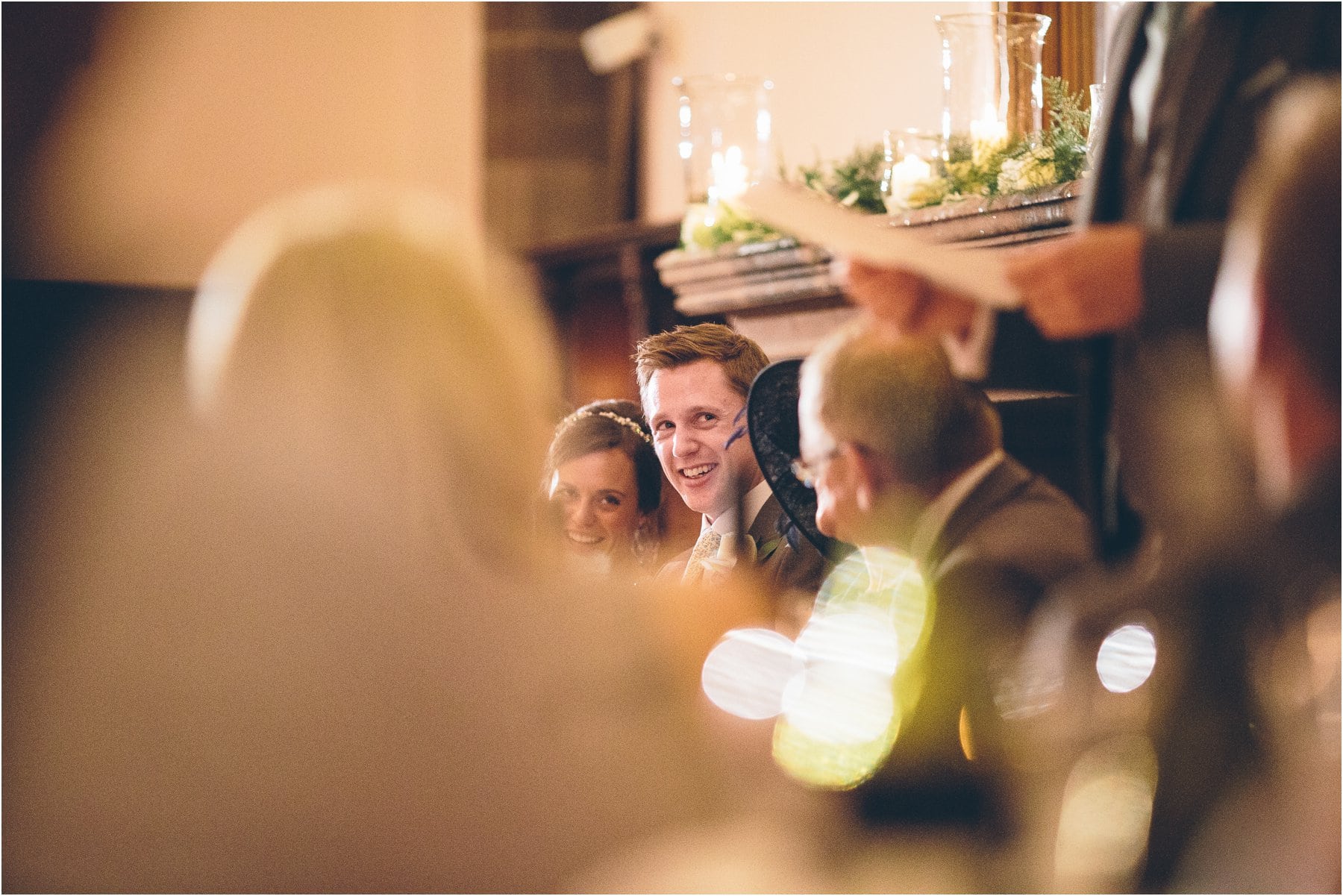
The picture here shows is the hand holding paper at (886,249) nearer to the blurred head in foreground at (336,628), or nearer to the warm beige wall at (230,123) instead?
the blurred head in foreground at (336,628)

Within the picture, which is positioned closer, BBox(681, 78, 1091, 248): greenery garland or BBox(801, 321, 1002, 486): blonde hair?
BBox(801, 321, 1002, 486): blonde hair

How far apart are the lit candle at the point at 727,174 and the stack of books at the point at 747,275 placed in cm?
9

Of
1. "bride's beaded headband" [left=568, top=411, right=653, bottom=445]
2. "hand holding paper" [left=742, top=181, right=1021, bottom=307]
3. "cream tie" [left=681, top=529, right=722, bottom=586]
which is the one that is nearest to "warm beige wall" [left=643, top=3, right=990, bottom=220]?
"bride's beaded headband" [left=568, top=411, right=653, bottom=445]

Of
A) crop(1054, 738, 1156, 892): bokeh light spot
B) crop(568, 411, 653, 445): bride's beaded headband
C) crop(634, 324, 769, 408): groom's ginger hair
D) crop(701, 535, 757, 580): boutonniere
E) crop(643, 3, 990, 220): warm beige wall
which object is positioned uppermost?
crop(643, 3, 990, 220): warm beige wall

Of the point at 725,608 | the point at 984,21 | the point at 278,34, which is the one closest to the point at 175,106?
the point at 278,34

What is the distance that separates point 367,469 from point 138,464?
174 mm

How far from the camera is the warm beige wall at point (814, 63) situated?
290 centimetres

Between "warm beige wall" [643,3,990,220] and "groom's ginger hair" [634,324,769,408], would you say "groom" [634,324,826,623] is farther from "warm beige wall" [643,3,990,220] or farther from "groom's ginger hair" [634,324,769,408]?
"warm beige wall" [643,3,990,220]

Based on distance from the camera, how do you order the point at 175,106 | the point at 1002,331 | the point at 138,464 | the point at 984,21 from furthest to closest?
the point at 175,106
the point at 984,21
the point at 138,464
the point at 1002,331

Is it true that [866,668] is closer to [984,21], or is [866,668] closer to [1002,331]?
[1002,331]

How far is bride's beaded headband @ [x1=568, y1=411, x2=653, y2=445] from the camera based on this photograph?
1.23 metres

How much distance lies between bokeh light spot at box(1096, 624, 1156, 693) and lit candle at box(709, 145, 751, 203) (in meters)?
0.67

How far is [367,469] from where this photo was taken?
896mm

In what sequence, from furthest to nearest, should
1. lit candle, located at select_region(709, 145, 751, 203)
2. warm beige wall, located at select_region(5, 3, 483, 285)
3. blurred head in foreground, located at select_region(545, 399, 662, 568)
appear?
warm beige wall, located at select_region(5, 3, 483, 285), lit candle, located at select_region(709, 145, 751, 203), blurred head in foreground, located at select_region(545, 399, 662, 568)
